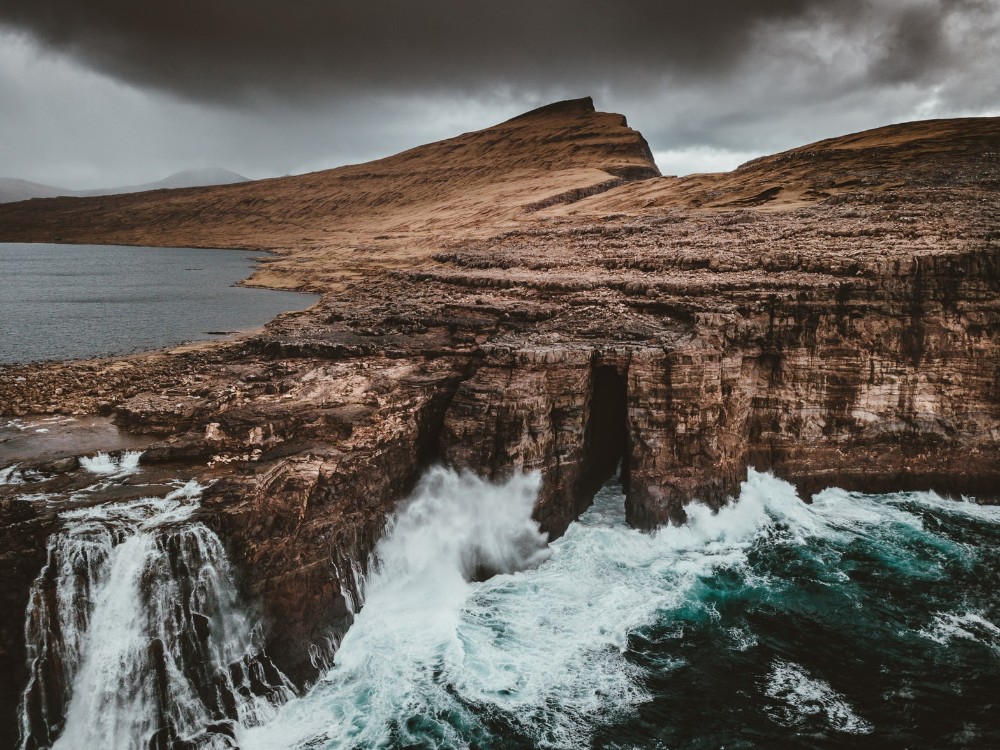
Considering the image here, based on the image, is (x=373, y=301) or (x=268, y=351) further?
(x=373, y=301)

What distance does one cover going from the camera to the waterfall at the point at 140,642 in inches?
666

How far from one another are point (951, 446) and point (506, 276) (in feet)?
91.2

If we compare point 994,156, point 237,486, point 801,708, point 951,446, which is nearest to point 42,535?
point 237,486

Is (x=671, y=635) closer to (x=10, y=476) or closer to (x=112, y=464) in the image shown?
(x=112, y=464)

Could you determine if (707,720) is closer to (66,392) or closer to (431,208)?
(66,392)

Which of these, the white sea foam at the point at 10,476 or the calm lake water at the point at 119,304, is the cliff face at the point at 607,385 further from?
the calm lake water at the point at 119,304

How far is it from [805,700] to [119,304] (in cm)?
7790

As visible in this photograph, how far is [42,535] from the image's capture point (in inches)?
709

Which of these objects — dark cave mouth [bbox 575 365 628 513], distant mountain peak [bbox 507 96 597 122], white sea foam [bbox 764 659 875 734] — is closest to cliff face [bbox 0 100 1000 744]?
dark cave mouth [bbox 575 365 628 513]

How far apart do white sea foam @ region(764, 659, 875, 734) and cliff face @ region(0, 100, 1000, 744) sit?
902 cm

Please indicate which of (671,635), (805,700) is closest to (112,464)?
(671,635)

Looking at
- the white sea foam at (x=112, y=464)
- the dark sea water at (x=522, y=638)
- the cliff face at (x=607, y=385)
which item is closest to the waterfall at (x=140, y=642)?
the dark sea water at (x=522, y=638)

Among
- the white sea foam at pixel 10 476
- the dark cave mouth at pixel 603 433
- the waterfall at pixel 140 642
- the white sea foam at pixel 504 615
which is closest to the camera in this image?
the waterfall at pixel 140 642

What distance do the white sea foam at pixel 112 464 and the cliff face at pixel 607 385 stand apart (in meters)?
0.90
